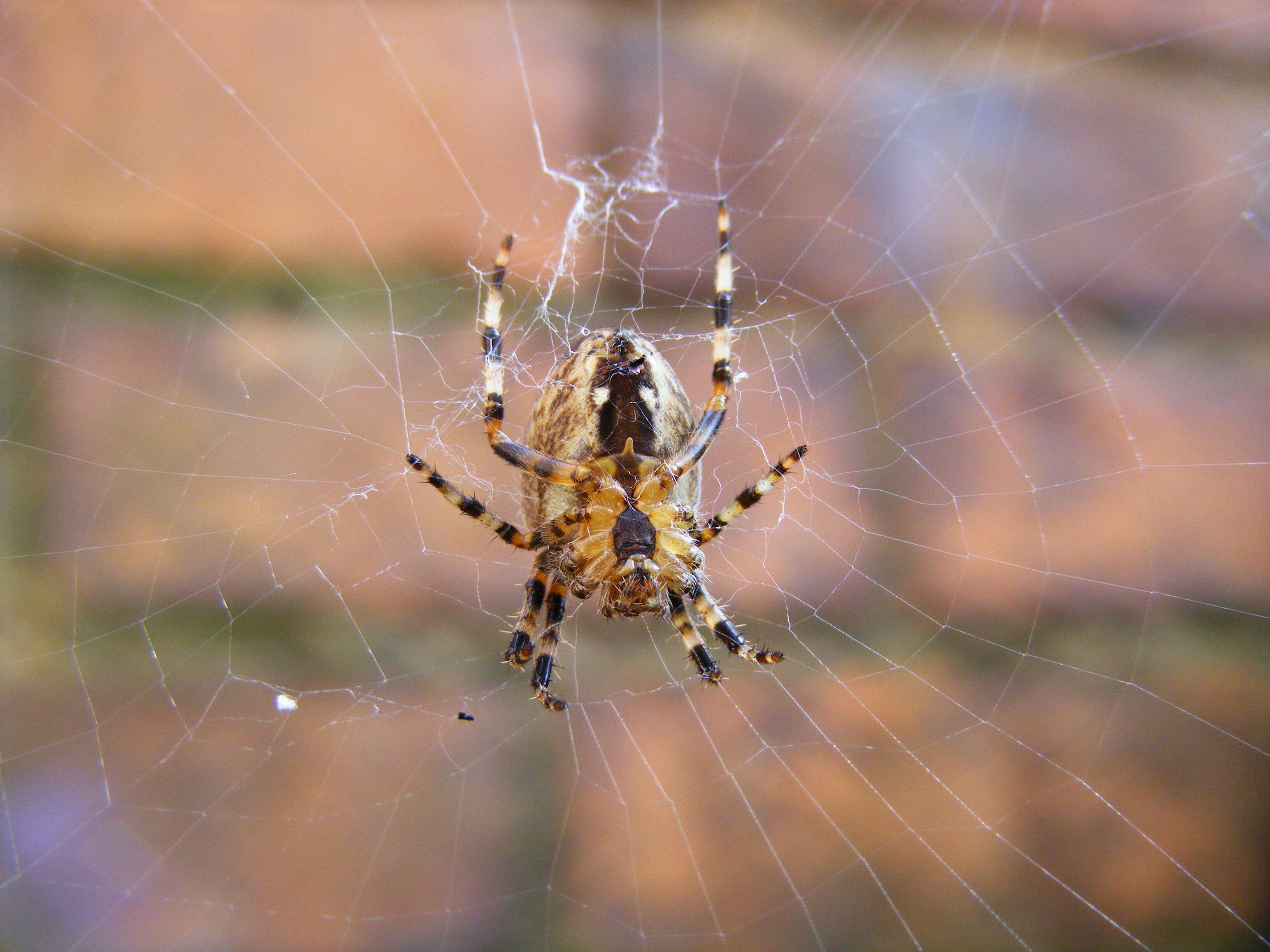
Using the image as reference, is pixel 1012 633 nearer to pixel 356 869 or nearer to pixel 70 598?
pixel 356 869

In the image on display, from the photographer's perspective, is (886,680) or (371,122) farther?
(886,680)

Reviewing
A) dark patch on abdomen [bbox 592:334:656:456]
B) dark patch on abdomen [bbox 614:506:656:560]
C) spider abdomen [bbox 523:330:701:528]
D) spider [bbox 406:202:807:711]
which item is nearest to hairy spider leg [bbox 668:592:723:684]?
spider [bbox 406:202:807:711]

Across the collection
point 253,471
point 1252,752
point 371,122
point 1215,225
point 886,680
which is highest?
point 371,122

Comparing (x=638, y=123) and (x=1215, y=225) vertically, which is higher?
(x=638, y=123)

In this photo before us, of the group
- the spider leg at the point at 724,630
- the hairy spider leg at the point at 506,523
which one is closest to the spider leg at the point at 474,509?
the hairy spider leg at the point at 506,523

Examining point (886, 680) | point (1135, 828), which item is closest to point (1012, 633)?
point (886, 680)

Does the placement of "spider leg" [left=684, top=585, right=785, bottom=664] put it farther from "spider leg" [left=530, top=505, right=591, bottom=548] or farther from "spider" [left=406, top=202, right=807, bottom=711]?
"spider leg" [left=530, top=505, right=591, bottom=548]
